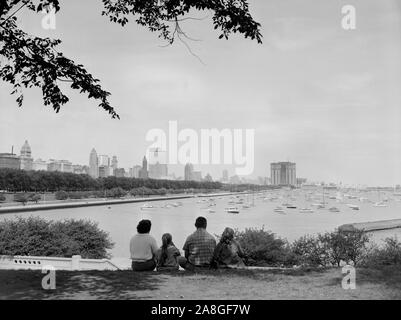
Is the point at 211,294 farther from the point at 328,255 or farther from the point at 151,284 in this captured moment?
the point at 328,255

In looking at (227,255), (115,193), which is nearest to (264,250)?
(227,255)

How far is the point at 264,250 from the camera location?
16125 mm

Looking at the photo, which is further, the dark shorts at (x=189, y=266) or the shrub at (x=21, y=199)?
the shrub at (x=21, y=199)

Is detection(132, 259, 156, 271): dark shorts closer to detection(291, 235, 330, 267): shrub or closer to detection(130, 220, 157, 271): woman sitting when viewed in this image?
detection(130, 220, 157, 271): woman sitting

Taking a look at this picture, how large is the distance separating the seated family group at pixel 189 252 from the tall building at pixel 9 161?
160 m

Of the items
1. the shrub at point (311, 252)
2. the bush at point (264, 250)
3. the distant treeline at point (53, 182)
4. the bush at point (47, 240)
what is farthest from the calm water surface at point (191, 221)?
the distant treeline at point (53, 182)

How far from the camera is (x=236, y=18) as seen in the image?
7.46m

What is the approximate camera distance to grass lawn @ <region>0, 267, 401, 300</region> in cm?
584

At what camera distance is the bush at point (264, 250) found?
16.0 metres

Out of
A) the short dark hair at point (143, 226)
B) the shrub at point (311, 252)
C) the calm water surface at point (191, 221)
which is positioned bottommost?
the calm water surface at point (191, 221)

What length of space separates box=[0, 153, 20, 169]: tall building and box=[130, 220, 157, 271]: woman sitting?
160 metres

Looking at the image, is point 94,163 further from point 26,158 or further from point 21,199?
point 21,199

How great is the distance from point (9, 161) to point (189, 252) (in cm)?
16725

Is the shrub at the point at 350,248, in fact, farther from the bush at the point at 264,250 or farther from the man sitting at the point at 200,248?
the man sitting at the point at 200,248
